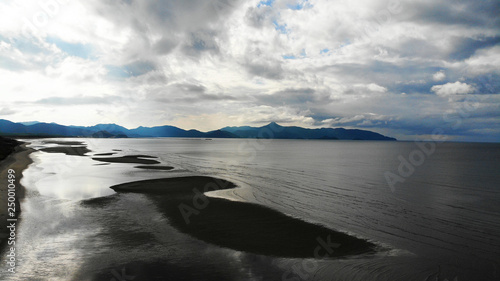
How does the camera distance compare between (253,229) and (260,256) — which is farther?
(253,229)

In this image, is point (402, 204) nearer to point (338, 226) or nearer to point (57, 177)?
point (338, 226)

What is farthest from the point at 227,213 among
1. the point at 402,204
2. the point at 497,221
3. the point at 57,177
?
the point at 57,177

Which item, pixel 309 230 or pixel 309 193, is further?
pixel 309 193

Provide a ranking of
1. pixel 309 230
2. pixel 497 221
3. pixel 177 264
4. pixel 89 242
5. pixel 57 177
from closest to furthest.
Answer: pixel 177 264 → pixel 89 242 → pixel 309 230 → pixel 497 221 → pixel 57 177

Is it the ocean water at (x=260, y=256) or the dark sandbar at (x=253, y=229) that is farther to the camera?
the dark sandbar at (x=253, y=229)

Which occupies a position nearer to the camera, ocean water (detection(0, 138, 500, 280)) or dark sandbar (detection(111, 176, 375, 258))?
ocean water (detection(0, 138, 500, 280))

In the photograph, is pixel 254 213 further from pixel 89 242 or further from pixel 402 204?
pixel 402 204

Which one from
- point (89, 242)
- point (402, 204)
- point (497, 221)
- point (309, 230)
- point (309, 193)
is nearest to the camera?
point (89, 242)
